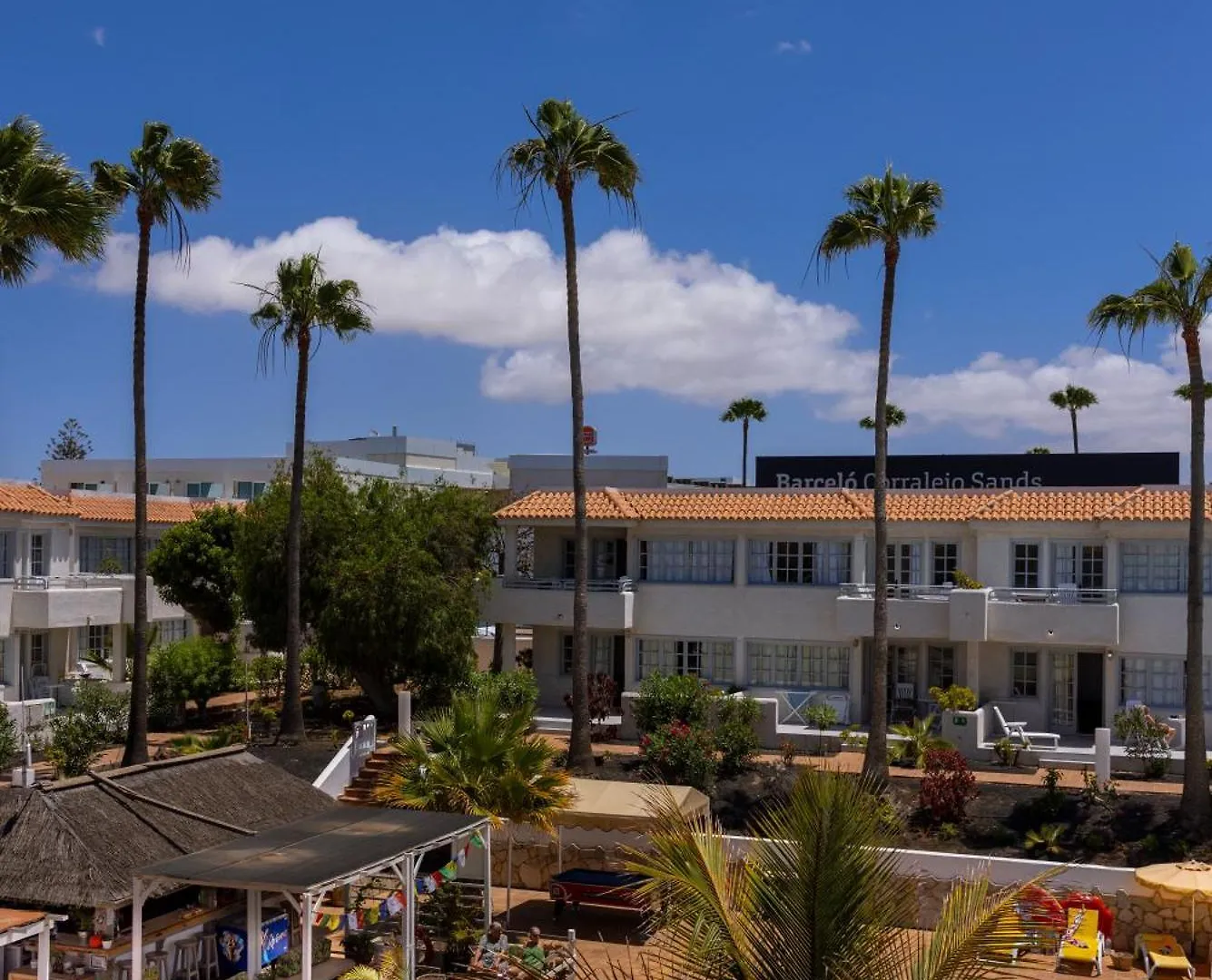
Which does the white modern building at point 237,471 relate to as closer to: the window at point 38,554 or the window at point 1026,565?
the window at point 38,554

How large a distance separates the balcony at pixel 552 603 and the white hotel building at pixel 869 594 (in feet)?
0.16

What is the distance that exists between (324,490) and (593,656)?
350 inches

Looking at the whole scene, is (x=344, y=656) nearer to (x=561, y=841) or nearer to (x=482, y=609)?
(x=482, y=609)

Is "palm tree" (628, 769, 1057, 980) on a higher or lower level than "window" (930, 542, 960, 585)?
lower

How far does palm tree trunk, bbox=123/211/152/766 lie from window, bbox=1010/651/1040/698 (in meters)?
20.6

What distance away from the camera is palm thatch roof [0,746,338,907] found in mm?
17000

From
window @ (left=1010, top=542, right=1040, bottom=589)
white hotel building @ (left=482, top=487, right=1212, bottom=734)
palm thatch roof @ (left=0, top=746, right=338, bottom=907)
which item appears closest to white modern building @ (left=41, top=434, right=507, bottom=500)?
white hotel building @ (left=482, top=487, right=1212, bottom=734)

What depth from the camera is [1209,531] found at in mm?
30797

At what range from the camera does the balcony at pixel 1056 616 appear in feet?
104

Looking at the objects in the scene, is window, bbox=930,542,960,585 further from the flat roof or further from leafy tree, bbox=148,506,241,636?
leafy tree, bbox=148,506,241,636

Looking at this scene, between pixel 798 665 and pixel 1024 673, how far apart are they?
18.3 ft

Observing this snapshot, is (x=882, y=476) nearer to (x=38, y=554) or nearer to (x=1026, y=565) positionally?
(x=1026, y=565)

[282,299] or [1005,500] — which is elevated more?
[282,299]

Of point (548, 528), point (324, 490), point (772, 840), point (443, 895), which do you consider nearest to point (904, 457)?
point (548, 528)
